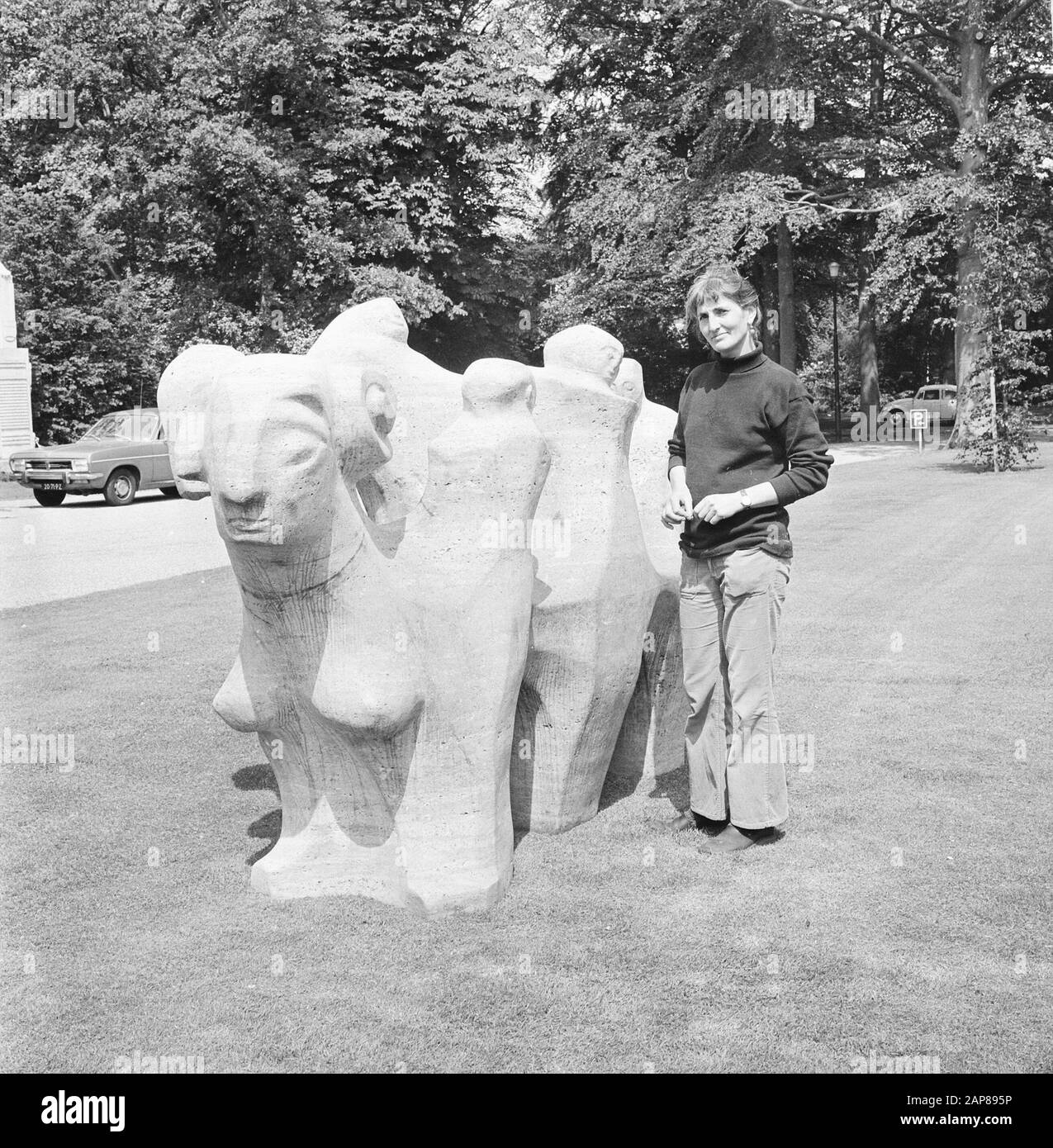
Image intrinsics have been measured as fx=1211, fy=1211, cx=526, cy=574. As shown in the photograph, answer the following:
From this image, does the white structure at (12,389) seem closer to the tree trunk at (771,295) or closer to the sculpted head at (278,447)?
the tree trunk at (771,295)

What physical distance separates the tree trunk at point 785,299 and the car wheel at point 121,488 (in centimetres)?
1718

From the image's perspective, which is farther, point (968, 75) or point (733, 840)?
point (968, 75)

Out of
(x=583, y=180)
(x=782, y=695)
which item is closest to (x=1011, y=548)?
(x=782, y=695)

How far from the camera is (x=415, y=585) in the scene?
151 inches

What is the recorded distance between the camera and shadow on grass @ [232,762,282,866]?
4508mm

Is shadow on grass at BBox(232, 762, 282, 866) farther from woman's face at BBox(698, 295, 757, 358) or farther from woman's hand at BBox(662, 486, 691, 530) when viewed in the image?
woman's face at BBox(698, 295, 757, 358)

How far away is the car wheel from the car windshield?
0.86 meters

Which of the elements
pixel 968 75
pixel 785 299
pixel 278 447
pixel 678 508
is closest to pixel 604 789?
pixel 678 508

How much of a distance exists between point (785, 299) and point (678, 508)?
28.7m

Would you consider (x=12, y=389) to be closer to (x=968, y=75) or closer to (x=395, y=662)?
(x=968, y=75)

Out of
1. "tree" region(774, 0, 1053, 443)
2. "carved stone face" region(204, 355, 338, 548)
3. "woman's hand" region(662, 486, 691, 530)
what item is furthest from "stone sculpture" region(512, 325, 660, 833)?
"tree" region(774, 0, 1053, 443)

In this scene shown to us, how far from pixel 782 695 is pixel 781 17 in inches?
908

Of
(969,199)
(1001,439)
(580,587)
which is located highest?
(969,199)

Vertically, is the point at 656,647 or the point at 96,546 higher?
the point at 656,647
